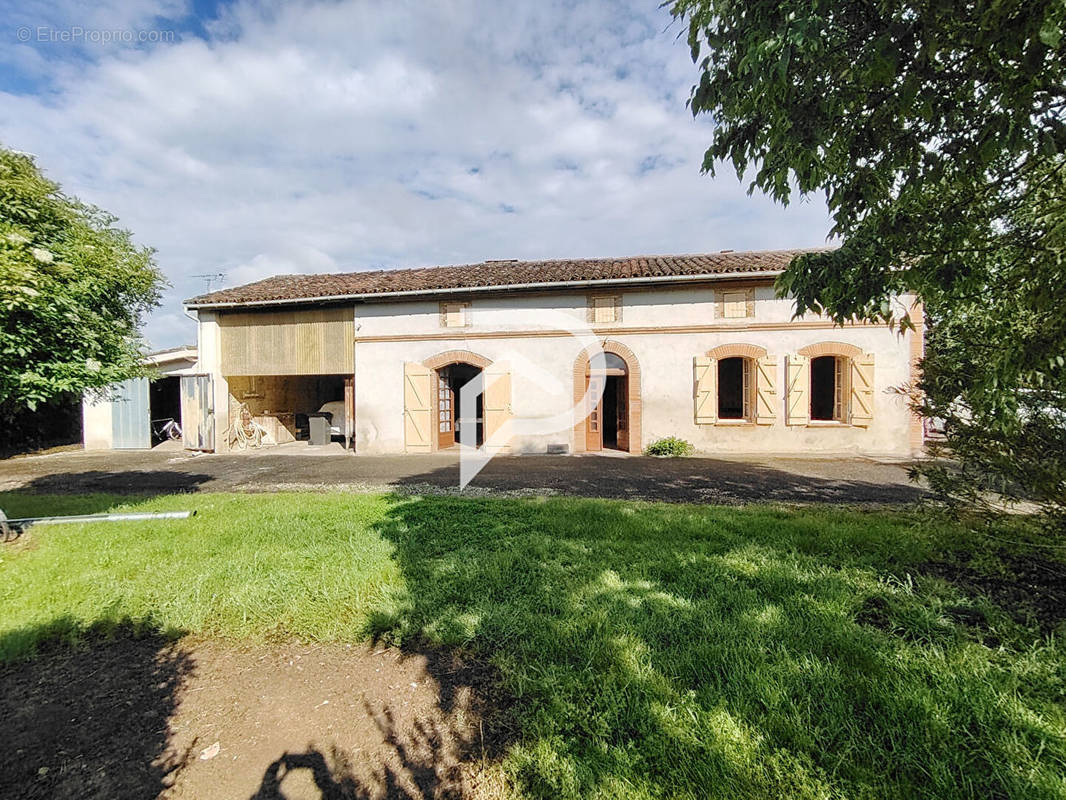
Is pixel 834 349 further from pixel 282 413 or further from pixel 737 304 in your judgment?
pixel 282 413

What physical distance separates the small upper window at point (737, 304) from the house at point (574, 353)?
24 mm

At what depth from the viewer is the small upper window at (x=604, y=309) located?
10938 millimetres

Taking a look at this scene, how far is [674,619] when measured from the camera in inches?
108

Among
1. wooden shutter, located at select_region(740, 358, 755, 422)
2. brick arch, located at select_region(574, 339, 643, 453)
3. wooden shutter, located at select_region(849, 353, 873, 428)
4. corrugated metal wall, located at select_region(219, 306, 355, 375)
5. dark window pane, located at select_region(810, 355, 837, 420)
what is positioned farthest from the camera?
dark window pane, located at select_region(810, 355, 837, 420)

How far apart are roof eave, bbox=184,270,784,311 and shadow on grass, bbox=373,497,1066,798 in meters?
7.55

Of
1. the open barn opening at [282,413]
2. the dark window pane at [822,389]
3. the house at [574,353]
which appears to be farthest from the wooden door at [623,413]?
the open barn opening at [282,413]

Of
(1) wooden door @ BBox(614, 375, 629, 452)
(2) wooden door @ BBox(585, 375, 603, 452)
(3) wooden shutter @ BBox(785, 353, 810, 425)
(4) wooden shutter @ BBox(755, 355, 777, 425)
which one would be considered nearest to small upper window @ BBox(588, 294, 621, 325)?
(2) wooden door @ BBox(585, 375, 603, 452)

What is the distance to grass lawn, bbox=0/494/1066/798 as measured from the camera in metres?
1.72

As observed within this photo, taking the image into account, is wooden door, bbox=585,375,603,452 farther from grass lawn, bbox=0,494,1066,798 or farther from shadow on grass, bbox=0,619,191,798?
shadow on grass, bbox=0,619,191,798

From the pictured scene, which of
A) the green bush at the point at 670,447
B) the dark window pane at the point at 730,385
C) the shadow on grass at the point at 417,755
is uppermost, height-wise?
the dark window pane at the point at 730,385

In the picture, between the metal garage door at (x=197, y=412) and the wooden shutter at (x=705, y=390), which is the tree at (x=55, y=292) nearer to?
the metal garage door at (x=197, y=412)

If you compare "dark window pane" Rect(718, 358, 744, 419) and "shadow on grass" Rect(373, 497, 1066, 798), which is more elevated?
"dark window pane" Rect(718, 358, 744, 419)

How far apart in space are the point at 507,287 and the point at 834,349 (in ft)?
26.1

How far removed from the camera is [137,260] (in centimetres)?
511
